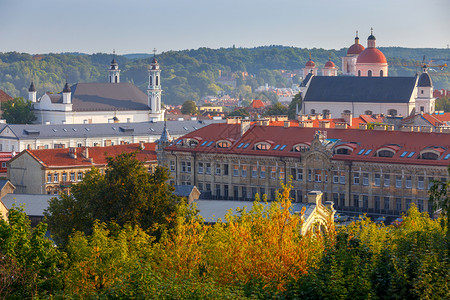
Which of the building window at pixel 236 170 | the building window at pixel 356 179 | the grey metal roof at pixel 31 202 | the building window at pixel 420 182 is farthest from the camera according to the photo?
the building window at pixel 236 170

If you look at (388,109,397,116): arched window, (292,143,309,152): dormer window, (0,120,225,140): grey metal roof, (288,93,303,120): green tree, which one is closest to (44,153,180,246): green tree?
(292,143,309,152): dormer window

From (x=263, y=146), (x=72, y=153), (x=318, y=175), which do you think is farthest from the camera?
(x=72, y=153)

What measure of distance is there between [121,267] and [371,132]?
53.4 m

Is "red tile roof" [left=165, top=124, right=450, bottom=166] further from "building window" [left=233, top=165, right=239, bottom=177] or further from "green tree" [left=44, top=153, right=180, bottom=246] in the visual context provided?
"green tree" [left=44, top=153, right=180, bottom=246]

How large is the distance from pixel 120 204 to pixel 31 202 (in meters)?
22.0

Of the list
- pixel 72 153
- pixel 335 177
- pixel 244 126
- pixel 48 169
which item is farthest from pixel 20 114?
pixel 335 177

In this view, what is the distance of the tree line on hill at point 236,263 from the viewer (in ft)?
116

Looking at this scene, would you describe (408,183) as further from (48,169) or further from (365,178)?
(48,169)

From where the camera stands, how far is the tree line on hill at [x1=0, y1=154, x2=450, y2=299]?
35.3 metres

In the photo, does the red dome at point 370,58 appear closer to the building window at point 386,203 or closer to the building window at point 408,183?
the building window at point 386,203

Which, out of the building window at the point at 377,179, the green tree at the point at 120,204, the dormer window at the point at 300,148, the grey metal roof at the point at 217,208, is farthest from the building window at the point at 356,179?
the green tree at the point at 120,204

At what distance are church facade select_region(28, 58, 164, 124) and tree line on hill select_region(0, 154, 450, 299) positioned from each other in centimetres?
13050

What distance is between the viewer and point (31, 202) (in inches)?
3081

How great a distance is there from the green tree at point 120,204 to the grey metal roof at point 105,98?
421 ft
